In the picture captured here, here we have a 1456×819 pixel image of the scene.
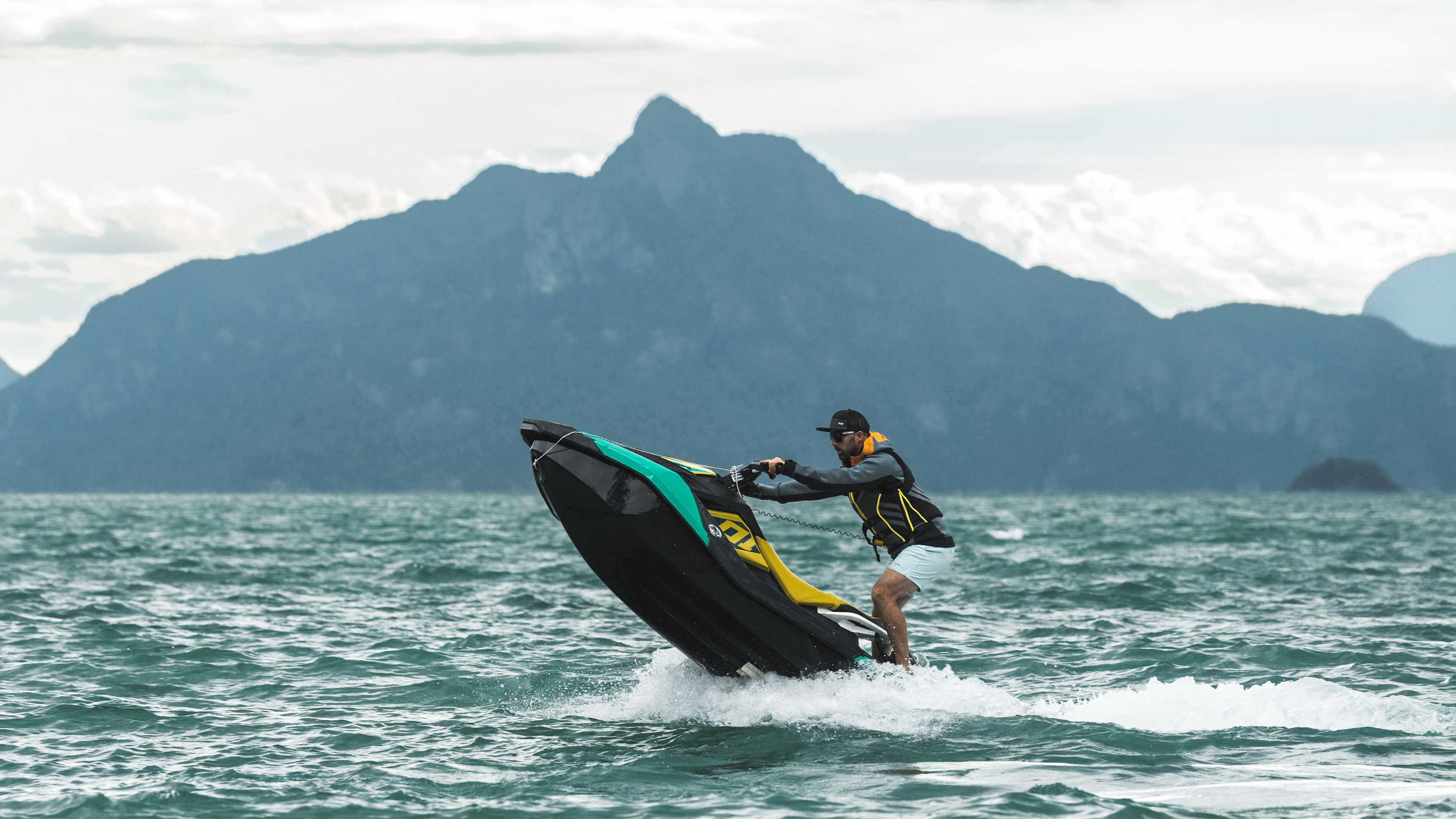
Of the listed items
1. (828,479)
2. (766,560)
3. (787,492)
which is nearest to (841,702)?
(766,560)

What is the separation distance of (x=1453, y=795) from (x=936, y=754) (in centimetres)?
306

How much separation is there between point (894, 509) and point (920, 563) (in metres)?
0.45

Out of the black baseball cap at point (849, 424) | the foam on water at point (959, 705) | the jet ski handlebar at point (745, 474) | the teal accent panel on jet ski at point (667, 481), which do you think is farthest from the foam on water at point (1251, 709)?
the teal accent panel on jet ski at point (667, 481)

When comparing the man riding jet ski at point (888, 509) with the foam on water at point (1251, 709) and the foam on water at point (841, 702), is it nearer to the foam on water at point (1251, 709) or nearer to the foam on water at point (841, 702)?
the foam on water at point (841, 702)

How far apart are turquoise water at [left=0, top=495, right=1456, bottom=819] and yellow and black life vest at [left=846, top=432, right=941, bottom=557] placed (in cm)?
105

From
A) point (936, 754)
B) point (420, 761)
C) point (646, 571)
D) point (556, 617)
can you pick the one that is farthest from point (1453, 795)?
point (556, 617)

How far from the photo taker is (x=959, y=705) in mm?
10086

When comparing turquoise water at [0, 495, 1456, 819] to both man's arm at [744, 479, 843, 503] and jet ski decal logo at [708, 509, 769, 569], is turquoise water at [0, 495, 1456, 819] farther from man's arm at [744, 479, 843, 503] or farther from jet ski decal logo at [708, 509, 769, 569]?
man's arm at [744, 479, 843, 503]

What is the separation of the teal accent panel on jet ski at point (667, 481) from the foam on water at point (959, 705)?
1430 millimetres

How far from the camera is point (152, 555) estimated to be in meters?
30.1

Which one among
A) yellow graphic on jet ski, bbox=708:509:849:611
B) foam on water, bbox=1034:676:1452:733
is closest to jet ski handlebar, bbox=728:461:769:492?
yellow graphic on jet ski, bbox=708:509:849:611

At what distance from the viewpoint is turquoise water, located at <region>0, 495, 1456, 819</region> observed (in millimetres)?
7871

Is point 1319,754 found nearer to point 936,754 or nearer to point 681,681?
point 936,754

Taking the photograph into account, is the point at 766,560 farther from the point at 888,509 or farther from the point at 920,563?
the point at 920,563
